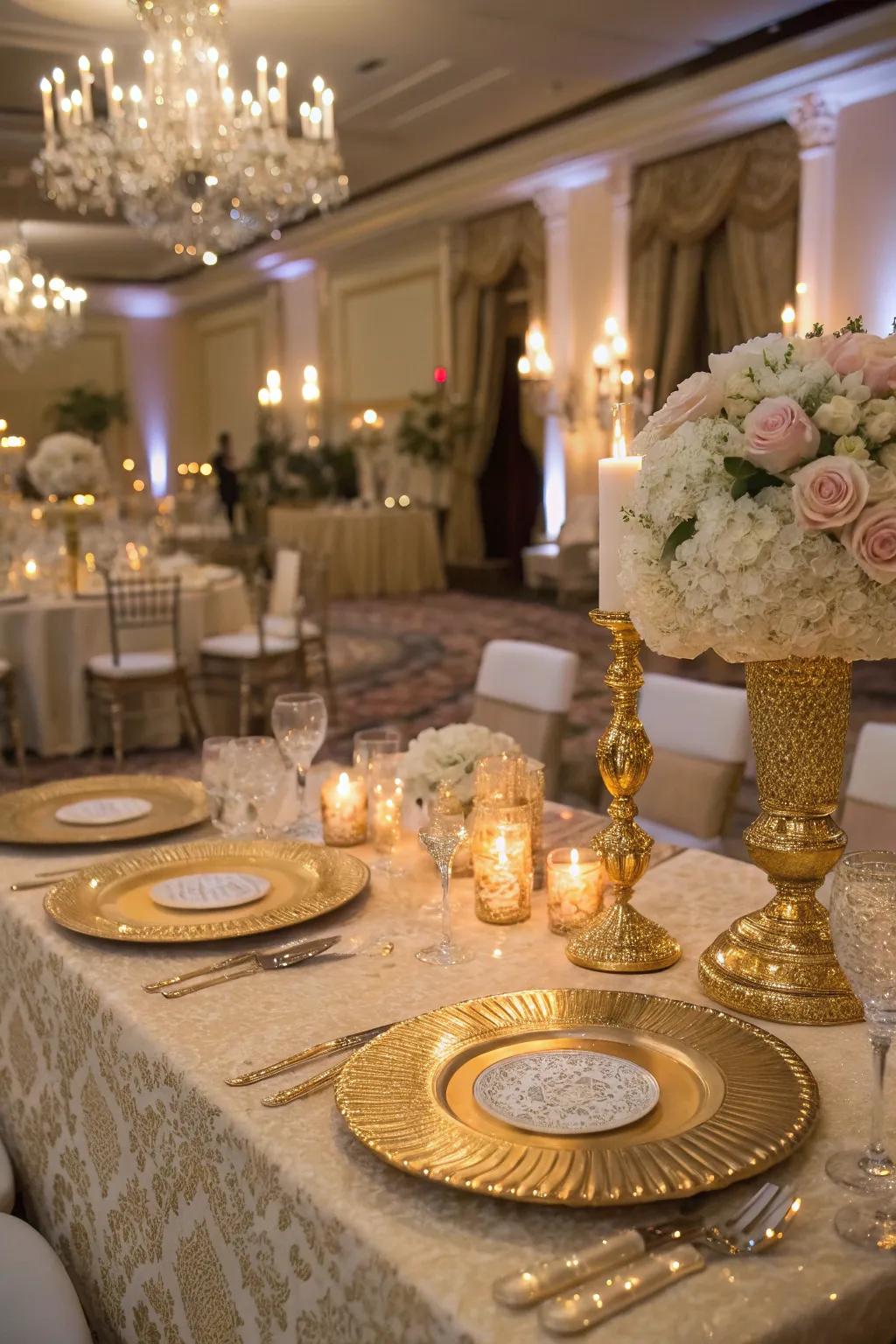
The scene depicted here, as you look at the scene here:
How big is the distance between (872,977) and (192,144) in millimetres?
5624

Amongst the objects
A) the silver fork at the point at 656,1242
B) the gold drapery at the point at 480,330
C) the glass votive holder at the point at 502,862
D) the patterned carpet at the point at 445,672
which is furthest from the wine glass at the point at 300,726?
the gold drapery at the point at 480,330

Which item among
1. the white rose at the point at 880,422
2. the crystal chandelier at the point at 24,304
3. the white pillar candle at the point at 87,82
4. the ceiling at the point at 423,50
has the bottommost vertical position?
the white rose at the point at 880,422

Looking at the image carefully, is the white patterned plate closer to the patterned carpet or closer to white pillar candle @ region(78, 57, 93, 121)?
the patterned carpet

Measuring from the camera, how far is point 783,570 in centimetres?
122

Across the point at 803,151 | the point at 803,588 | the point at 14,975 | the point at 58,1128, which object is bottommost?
the point at 58,1128

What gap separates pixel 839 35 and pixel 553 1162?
313 inches

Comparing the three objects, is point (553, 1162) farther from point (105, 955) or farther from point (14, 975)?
point (14, 975)

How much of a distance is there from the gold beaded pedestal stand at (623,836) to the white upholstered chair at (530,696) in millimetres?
1351

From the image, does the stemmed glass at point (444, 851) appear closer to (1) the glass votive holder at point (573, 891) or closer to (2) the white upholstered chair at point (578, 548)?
(1) the glass votive holder at point (573, 891)

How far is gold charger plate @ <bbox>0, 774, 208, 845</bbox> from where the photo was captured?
6.57ft

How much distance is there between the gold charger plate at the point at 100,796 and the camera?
6.57 feet

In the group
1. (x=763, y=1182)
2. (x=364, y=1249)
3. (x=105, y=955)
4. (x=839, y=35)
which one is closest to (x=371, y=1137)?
(x=364, y=1249)

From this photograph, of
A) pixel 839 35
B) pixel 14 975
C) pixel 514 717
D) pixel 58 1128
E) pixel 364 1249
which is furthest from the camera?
pixel 839 35

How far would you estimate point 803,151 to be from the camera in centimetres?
848
